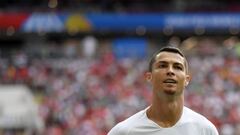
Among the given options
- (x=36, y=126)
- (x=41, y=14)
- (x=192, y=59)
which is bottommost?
(x=36, y=126)

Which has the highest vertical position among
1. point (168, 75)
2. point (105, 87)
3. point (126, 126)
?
point (168, 75)

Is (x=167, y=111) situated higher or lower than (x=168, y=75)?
lower

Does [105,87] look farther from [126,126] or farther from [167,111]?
[167,111]

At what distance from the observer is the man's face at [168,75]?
3.70 metres

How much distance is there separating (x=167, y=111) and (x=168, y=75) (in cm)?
20

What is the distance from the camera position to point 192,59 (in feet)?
76.8

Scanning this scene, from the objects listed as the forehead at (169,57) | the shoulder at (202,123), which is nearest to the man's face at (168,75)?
the forehead at (169,57)

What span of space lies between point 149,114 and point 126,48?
26883 millimetres

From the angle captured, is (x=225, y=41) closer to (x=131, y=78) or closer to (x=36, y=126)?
(x=131, y=78)

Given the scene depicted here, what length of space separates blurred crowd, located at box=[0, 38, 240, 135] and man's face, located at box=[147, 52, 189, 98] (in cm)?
1259

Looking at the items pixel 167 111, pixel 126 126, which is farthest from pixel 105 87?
pixel 167 111

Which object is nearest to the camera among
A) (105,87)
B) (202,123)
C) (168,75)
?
(168,75)

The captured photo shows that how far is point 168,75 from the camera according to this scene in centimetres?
372

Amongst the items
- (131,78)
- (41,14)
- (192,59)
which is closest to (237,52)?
(192,59)
